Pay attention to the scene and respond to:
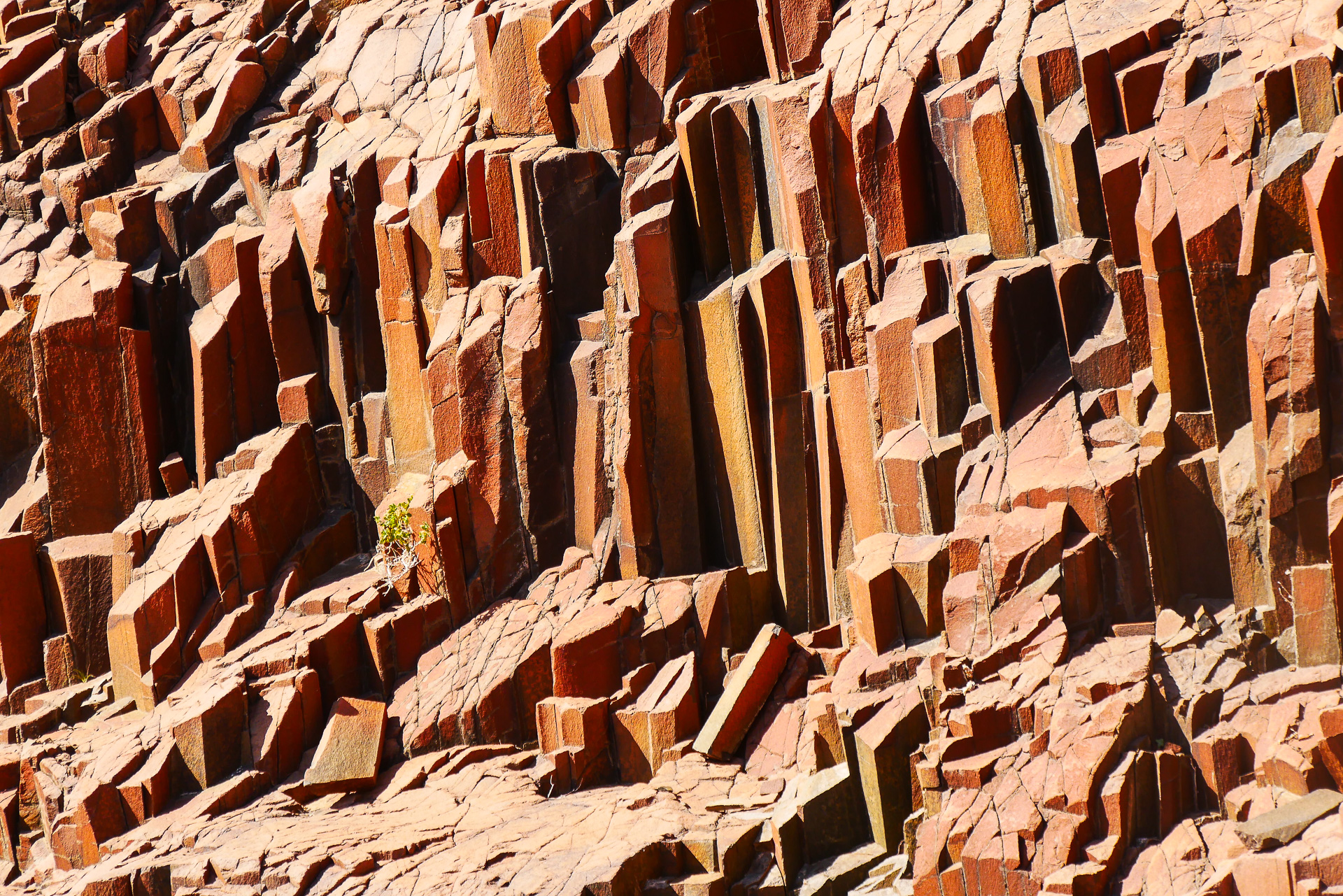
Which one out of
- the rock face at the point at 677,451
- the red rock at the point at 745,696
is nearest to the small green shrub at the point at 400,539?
the rock face at the point at 677,451

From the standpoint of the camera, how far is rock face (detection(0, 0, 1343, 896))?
16.1 meters

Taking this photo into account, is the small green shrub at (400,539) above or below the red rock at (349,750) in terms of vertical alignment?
above

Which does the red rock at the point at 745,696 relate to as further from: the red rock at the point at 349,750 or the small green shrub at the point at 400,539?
the small green shrub at the point at 400,539

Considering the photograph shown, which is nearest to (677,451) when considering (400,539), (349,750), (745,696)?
(745,696)

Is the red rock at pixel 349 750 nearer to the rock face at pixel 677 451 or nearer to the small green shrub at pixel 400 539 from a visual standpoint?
the rock face at pixel 677 451

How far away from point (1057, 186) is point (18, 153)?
69.8 feet

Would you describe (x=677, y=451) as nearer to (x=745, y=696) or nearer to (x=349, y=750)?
(x=745, y=696)

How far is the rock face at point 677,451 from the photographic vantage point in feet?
52.7

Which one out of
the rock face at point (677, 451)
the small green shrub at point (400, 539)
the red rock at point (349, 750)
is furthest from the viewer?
the small green shrub at point (400, 539)

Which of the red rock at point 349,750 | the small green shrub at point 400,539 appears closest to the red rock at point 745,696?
the red rock at point 349,750

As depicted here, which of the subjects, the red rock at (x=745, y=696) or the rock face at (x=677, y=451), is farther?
the red rock at (x=745, y=696)

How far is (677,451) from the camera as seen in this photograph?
2298 cm

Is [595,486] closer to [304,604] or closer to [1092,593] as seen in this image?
[304,604]

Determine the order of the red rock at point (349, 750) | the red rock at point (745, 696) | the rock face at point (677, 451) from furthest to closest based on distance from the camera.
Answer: the red rock at point (349, 750) < the red rock at point (745, 696) < the rock face at point (677, 451)
